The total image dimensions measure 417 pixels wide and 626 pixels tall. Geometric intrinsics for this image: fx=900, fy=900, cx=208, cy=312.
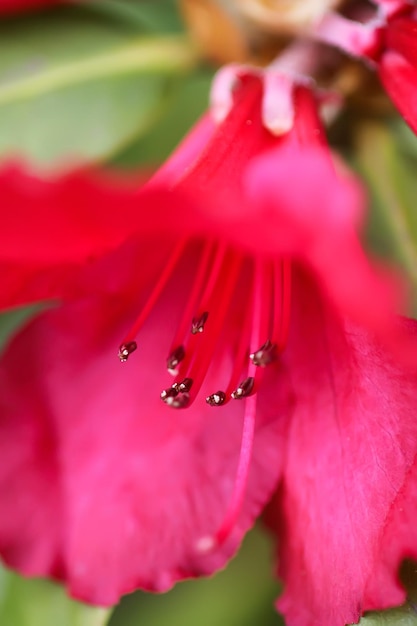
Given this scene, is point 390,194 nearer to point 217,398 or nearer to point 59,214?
point 217,398

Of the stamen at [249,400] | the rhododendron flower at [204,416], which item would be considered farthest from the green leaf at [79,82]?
the stamen at [249,400]

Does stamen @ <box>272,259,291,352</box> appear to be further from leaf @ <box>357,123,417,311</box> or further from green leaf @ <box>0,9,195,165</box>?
green leaf @ <box>0,9,195,165</box>

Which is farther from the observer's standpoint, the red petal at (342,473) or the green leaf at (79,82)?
the green leaf at (79,82)

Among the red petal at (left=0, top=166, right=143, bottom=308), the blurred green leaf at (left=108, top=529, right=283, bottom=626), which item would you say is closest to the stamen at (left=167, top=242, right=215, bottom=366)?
the red petal at (left=0, top=166, right=143, bottom=308)

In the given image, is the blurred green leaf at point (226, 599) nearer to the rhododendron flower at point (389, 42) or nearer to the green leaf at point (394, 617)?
the green leaf at point (394, 617)

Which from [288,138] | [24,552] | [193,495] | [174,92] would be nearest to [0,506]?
[24,552]
